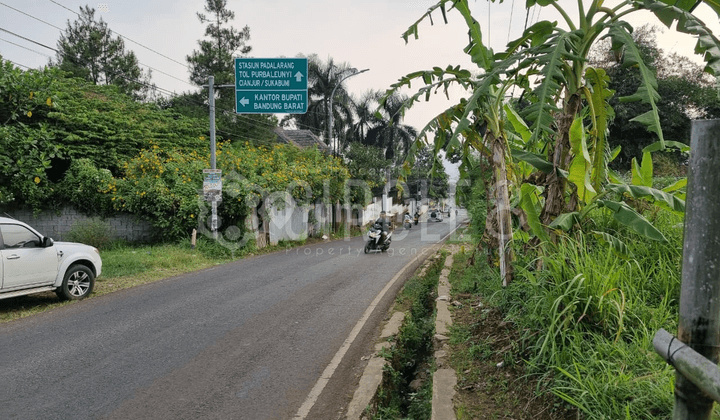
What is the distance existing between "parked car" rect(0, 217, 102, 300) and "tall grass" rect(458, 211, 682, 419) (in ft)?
26.2

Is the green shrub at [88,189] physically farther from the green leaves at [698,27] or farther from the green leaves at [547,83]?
the green leaves at [698,27]

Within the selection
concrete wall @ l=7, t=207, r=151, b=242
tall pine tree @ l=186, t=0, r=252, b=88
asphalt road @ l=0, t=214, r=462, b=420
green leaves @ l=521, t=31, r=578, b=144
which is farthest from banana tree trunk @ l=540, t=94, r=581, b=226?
tall pine tree @ l=186, t=0, r=252, b=88

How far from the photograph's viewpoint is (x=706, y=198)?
126 centimetres

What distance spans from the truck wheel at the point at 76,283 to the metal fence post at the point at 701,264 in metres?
9.81

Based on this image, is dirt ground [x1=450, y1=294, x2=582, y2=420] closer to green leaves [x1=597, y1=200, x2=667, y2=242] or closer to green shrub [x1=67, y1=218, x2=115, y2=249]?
green leaves [x1=597, y1=200, x2=667, y2=242]

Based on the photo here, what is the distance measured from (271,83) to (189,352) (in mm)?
9764

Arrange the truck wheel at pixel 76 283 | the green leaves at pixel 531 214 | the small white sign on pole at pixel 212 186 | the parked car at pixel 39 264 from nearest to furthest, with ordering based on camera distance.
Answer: the green leaves at pixel 531 214 → the parked car at pixel 39 264 → the truck wheel at pixel 76 283 → the small white sign on pole at pixel 212 186

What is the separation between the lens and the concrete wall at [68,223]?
1550 cm

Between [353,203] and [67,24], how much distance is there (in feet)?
86.5

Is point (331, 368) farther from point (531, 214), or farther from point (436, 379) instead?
point (531, 214)

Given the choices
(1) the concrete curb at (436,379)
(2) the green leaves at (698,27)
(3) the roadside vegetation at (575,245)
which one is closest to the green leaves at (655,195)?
(3) the roadside vegetation at (575,245)

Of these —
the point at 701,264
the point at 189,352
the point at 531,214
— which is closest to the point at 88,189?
the point at 189,352

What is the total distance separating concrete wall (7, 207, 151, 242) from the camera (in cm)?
1550

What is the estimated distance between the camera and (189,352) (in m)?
5.98
